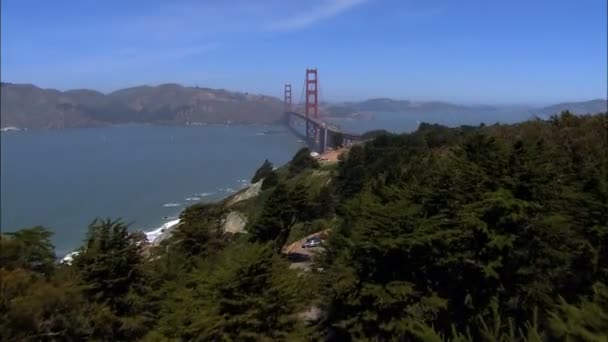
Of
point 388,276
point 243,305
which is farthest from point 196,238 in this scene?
point 243,305

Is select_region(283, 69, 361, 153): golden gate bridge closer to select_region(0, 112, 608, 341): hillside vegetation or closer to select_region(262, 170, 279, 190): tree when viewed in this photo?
select_region(262, 170, 279, 190): tree

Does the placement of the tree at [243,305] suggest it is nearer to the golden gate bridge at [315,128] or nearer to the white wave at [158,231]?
the white wave at [158,231]

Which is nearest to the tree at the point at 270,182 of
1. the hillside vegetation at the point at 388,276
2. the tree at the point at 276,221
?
the tree at the point at 276,221

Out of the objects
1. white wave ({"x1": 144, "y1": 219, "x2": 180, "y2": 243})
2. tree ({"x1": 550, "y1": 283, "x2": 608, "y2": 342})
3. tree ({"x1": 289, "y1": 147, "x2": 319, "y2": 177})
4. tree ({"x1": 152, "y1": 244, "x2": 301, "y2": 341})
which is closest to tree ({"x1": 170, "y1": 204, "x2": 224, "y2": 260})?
tree ({"x1": 152, "y1": 244, "x2": 301, "y2": 341})

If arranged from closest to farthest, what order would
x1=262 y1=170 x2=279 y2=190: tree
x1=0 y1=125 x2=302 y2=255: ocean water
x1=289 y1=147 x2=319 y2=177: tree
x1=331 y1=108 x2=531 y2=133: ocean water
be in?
x1=262 y1=170 x2=279 y2=190: tree → x1=0 y1=125 x2=302 y2=255: ocean water → x1=289 y1=147 x2=319 y2=177: tree → x1=331 y1=108 x2=531 y2=133: ocean water

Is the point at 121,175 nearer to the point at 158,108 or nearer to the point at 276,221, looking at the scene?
the point at 276,221

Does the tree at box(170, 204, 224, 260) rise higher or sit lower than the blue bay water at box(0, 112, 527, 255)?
higher
